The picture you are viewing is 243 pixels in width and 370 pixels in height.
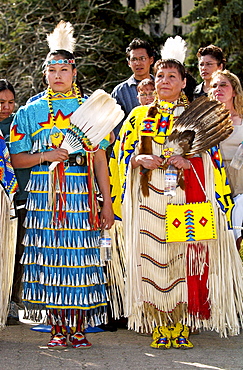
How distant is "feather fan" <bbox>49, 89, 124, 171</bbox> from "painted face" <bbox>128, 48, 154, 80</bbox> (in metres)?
1.74

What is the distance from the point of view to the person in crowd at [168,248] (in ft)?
14.2

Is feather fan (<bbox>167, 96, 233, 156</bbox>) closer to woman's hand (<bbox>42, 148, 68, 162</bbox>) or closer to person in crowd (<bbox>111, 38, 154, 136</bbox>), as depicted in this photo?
woman's hand (<bbox>42, 148, 68, 162</bbox>)

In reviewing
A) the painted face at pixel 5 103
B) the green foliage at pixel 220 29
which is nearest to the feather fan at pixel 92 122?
the painted face at pixel 5 103

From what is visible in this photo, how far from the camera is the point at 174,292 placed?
432cm

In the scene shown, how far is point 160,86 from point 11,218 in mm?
1304

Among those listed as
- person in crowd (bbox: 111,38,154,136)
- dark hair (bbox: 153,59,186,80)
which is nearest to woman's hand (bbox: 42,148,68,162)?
dark hair (bbox: 153,59,186,80)

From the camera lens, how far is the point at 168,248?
171 inches

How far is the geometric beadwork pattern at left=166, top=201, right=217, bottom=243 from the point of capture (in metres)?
4.26

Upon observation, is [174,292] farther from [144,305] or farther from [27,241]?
[27,241]

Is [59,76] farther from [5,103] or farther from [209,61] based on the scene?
[209,61]

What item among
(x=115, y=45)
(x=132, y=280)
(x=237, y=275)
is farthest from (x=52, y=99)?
(x=115, y=45)

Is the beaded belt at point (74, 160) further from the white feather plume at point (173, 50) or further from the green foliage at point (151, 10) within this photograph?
the green foliage at point (151, 10)

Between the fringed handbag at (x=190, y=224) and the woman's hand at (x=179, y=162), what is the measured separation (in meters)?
0.26

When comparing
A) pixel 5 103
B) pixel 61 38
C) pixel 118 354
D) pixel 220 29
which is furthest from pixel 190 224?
pixel 220 29
